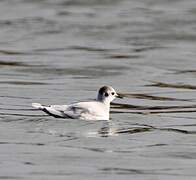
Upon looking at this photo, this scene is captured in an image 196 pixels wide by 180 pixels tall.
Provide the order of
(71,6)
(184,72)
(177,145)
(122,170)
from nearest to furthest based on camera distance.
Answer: (122,170) → (177,145) → (184,72) → (71,6)

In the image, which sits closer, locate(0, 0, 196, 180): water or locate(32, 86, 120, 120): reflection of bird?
locate(0, 0, 196, 180): water

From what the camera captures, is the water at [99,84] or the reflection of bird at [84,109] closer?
the water at [99,84]

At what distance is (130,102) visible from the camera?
59.8ft

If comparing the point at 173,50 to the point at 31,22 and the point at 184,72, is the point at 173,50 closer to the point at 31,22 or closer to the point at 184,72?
the point at 184,72

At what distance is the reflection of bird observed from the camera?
15.6 m

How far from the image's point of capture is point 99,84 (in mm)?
20375

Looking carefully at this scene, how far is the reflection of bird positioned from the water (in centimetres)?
15

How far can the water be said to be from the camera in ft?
42.5

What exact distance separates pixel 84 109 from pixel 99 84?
4630 mm

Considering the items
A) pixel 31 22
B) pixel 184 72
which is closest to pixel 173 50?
pixel 184 72

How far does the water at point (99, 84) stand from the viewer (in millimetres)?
12969

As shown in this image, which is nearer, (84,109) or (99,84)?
(84,109)

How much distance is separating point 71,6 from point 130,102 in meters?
15.5

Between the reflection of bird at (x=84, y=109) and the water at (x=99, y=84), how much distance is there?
15cm
